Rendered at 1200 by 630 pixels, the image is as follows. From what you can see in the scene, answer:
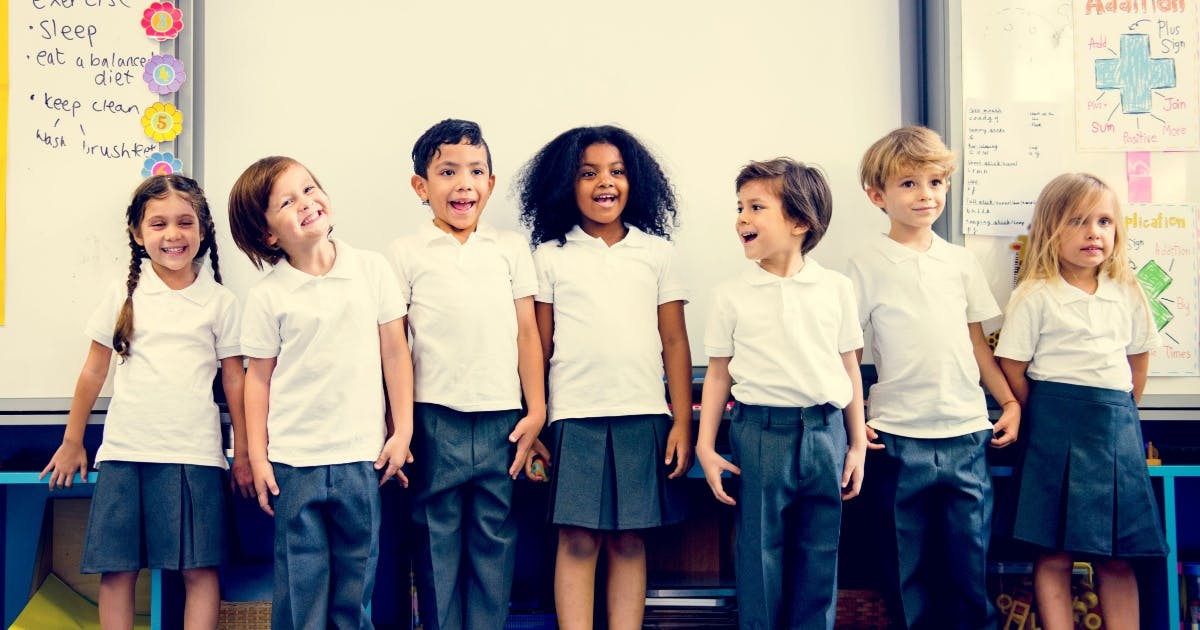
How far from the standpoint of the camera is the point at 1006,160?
6.77 ft

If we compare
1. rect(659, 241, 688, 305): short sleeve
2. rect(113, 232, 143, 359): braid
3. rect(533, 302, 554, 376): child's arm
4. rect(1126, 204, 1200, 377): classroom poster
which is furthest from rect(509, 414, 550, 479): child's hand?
rect(1126, 204, 1200, 377): classroom poster

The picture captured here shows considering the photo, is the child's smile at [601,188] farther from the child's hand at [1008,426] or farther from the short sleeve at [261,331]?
the child's hand at [1008,426]

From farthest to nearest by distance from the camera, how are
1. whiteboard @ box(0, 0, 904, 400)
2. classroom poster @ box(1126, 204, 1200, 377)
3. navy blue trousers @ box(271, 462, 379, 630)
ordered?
whiteboard @ box(0, 0, 904, 400)
classroom poster @ box(1126, 204, 1200, 377)
navy blue trousers @ box(271, 462, 379, 630)

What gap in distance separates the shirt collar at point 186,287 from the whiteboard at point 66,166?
0.21 metres

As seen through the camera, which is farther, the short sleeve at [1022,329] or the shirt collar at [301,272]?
the short sleeve at [1022,329]

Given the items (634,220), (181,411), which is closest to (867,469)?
(634,220)

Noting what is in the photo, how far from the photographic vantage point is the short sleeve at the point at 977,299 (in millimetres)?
1905

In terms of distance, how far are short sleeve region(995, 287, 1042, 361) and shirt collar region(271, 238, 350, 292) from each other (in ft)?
4.71

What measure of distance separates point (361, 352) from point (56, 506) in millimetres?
1137

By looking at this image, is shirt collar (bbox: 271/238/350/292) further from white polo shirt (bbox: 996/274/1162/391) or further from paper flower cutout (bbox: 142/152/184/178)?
white polo shirt (bbox: 996/274/1162/391)

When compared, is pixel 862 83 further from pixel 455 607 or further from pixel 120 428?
pixel 120 428

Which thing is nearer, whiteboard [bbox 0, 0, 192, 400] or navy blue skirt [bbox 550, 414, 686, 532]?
navy blue skirt [bbox 550, 414, 686, 532]

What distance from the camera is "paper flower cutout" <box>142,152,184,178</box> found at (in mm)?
2057

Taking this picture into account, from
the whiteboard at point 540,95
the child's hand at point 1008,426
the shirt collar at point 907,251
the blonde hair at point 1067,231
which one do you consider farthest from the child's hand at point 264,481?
the blonde hair at point 1067,231
